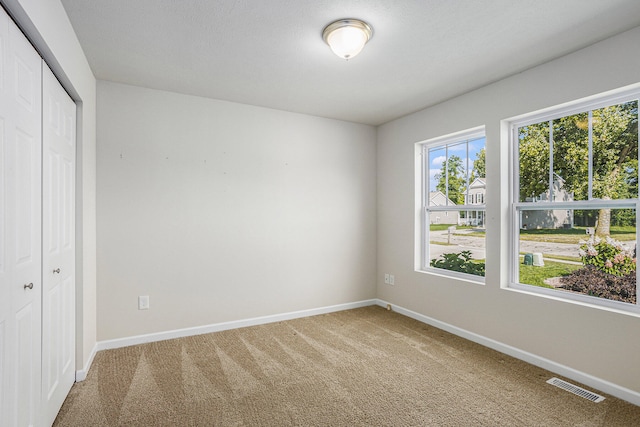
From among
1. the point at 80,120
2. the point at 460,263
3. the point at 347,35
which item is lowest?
the point at 460,263

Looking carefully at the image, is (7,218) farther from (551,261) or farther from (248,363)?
(551,261)

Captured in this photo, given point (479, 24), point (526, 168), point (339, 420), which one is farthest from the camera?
point (526, 168)

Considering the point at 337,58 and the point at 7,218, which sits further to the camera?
the point at 337,58

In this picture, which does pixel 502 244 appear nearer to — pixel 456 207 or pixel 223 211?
pixel 456 207

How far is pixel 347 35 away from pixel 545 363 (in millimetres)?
3005

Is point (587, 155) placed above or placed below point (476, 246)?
above


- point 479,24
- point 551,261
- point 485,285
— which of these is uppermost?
point 479,24

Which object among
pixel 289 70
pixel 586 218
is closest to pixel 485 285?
pixel 586 218

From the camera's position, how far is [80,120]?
104 inches

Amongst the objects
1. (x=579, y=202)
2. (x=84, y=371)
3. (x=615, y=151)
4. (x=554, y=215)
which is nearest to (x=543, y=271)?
(x=554, y=215)

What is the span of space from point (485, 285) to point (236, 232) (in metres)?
2.66

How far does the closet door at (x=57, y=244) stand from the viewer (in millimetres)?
1940

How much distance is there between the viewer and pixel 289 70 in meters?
2.99

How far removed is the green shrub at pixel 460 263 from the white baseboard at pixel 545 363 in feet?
2.02
